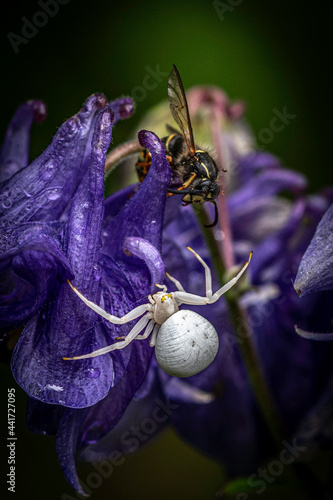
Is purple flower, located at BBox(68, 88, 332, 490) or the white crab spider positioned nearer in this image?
the white crab spider

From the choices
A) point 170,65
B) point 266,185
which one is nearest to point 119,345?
point 266,185

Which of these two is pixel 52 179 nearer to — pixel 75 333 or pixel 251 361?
pixel 75 333

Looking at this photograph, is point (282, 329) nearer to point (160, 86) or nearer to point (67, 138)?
point (67, 138)

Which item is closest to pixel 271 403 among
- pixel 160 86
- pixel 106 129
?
pixel 106 129

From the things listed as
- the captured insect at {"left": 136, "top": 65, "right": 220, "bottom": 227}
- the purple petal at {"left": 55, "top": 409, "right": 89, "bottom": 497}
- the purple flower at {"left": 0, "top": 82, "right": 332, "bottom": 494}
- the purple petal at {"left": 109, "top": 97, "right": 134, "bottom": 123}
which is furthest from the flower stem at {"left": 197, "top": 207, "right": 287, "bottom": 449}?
the purple petal at {"left": 55, "top": 409, "right": 89, "bottom": 497}

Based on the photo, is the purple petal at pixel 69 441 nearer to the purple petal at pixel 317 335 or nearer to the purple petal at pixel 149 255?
the purple petal at pixel 149 255

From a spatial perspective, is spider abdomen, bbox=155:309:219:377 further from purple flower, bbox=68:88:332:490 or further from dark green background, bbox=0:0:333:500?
dark green background, bbox=0:0:333:500

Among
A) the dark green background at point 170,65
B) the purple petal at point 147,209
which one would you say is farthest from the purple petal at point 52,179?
the dark green background at point 170,65
